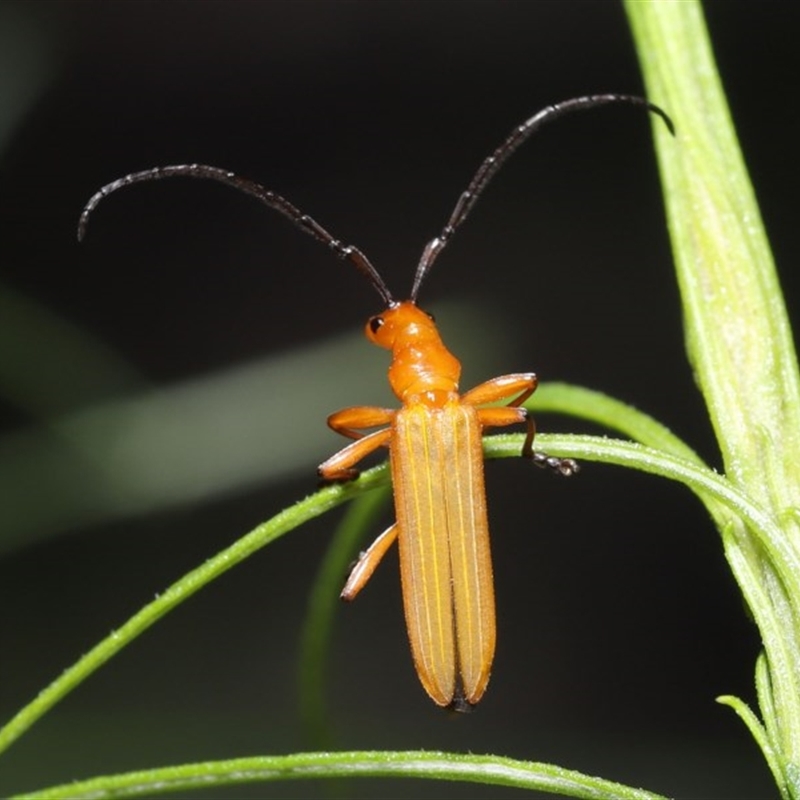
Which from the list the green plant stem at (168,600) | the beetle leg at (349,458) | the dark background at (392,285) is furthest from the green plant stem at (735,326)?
the dark background at (392,285)

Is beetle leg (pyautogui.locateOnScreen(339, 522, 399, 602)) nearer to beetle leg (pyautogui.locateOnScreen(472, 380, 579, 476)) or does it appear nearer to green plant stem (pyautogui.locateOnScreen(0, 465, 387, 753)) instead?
beetle leg (pyautogui.locateOnScreen(472, 380, 579, 476))

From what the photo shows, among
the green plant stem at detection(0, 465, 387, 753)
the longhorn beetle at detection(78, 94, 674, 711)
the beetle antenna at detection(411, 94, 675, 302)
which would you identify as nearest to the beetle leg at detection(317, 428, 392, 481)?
the longhorn beetle at detection(78, 94, 674, 711)

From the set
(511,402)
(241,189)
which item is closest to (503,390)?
(511,402)

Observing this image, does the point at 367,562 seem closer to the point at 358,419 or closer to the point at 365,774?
the point at 358,419

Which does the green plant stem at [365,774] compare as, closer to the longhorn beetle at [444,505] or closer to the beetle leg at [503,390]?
the longhorn beetle at [444,505]

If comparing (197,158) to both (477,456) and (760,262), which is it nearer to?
(477,456)
